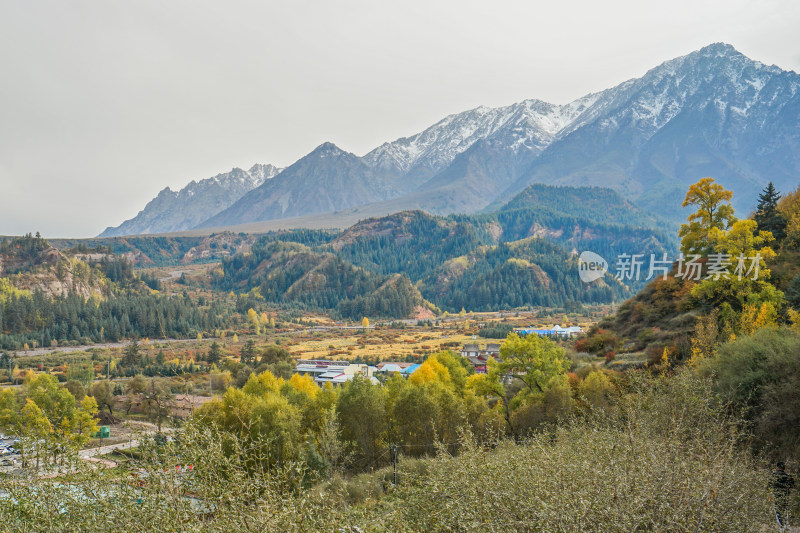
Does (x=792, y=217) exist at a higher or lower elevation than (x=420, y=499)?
higher

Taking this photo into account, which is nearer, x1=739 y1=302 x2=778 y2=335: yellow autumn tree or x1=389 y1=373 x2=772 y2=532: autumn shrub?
x1=389 y1=373 x2=772 y2=532: autumn shrub

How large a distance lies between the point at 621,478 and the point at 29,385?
6195 centimetres

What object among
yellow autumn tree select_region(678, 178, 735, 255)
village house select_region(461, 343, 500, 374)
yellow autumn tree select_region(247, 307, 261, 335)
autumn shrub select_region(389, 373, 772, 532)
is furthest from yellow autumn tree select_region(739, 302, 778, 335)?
yellow autumn tree select_region(247, 307, 261, 335)

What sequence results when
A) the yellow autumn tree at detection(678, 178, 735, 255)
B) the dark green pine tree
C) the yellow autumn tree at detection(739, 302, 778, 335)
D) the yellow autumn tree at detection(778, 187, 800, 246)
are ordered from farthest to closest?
the yellow autumn tree at detection(678, 178, 735, 255), the dark green pine tree, the yellow autumn tree at detection(778, 187, 800, 246), the yellow autumn tree at detection(739, 302, 778, 335)

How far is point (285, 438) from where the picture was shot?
94.4 feet

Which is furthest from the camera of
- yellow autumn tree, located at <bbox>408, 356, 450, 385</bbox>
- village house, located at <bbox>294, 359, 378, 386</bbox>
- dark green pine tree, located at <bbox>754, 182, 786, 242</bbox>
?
village house, located at <bbox>294, 359, 378, 386</bbox>

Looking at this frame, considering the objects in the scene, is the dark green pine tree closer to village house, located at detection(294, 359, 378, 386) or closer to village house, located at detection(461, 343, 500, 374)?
village house, located at detection(461, 343, 500, 374)

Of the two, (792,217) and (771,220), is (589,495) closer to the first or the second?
(792,217)

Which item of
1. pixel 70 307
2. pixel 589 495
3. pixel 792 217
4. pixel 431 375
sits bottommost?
pixel 70 307

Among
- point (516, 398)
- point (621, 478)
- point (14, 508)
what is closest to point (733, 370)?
point (516, 398)

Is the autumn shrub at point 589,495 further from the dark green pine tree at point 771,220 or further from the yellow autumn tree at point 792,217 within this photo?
the dark green pine tree at point 771,220

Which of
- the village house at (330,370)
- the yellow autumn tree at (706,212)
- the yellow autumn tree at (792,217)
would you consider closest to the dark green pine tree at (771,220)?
the yellow autumn tree at (792,217)

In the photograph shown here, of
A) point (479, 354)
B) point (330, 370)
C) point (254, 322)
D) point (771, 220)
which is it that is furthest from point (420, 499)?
point (254, 322)

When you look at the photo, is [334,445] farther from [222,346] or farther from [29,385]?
[222,346]
